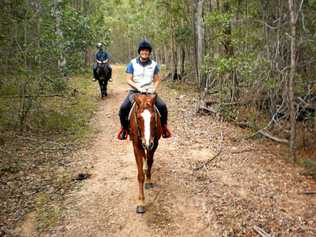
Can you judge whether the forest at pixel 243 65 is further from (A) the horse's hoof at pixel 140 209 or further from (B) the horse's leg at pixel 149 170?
(A) the horse's hoof at pixel 140 209

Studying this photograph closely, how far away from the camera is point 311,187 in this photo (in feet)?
28.2

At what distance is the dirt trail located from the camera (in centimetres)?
667

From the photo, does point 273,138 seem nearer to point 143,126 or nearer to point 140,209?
point 140,209

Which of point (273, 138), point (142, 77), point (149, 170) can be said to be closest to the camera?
point (142, 77)

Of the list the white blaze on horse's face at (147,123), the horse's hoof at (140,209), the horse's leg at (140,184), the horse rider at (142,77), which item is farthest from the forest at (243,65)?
the horse's hoof at (140,209)

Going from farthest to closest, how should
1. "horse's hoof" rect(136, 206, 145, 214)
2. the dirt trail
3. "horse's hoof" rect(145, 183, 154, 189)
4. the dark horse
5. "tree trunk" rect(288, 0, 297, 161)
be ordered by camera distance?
the dark horse, "tree trunk" rect(288, 0, 297, 161), "horse's hoof" rect(145, 183, 154, 189), "horse's hoof" rect(136, 206, 145, 214), the dirt trail

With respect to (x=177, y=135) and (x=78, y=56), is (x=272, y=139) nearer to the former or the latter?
(x=177, y=135)

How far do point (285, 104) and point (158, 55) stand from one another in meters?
46.7

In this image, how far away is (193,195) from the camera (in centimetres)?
786

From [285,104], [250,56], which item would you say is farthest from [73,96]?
[285,104]

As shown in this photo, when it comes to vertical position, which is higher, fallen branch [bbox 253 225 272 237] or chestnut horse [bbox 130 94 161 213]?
chestnut horse [bbox 130 94 161 213]

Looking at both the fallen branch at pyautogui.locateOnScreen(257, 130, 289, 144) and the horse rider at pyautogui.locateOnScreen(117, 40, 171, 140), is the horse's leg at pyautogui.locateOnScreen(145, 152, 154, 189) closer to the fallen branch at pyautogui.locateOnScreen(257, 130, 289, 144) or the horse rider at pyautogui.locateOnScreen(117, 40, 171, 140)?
the horse rider at pyautogui.locateOnScreen(117, 40, 171, 140)

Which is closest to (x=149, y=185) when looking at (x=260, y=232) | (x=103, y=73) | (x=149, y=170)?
(x=149, y=170)

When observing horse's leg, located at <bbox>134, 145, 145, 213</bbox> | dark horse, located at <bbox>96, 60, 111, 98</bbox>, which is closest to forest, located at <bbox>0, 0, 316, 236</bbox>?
dark horse, located at <bbox>96, 60, 111, 98</bbox>
